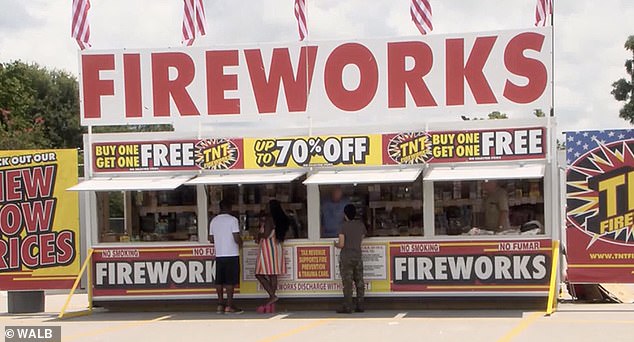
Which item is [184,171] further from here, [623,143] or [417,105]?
[623,143]

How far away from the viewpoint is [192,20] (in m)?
15.2

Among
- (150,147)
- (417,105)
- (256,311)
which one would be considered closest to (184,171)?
(150,147)

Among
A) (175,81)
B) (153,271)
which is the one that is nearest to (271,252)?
(153,271)

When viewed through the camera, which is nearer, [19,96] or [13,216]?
[13,216]

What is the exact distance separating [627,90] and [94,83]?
110 ft

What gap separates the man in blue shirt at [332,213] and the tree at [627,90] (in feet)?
102

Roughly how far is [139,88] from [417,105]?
4.60 metres

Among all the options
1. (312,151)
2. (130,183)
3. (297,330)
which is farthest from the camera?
(130,183)

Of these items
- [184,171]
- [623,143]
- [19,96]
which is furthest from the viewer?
[19,96]

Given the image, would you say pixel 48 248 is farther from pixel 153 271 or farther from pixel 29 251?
pixel 153 271

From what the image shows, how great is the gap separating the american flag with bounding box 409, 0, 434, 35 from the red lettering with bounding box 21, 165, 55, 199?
6.51m

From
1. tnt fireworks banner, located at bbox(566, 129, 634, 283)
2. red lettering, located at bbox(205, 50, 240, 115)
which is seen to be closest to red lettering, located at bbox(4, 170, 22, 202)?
red lettering, located at bbox(205, 50, 240, 115)

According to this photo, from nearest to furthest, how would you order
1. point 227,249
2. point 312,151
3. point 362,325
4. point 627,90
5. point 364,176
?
point 362,325 → point 364,176 → point 227,249 → point 312,151 → point 627,90

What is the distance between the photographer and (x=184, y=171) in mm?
14258
